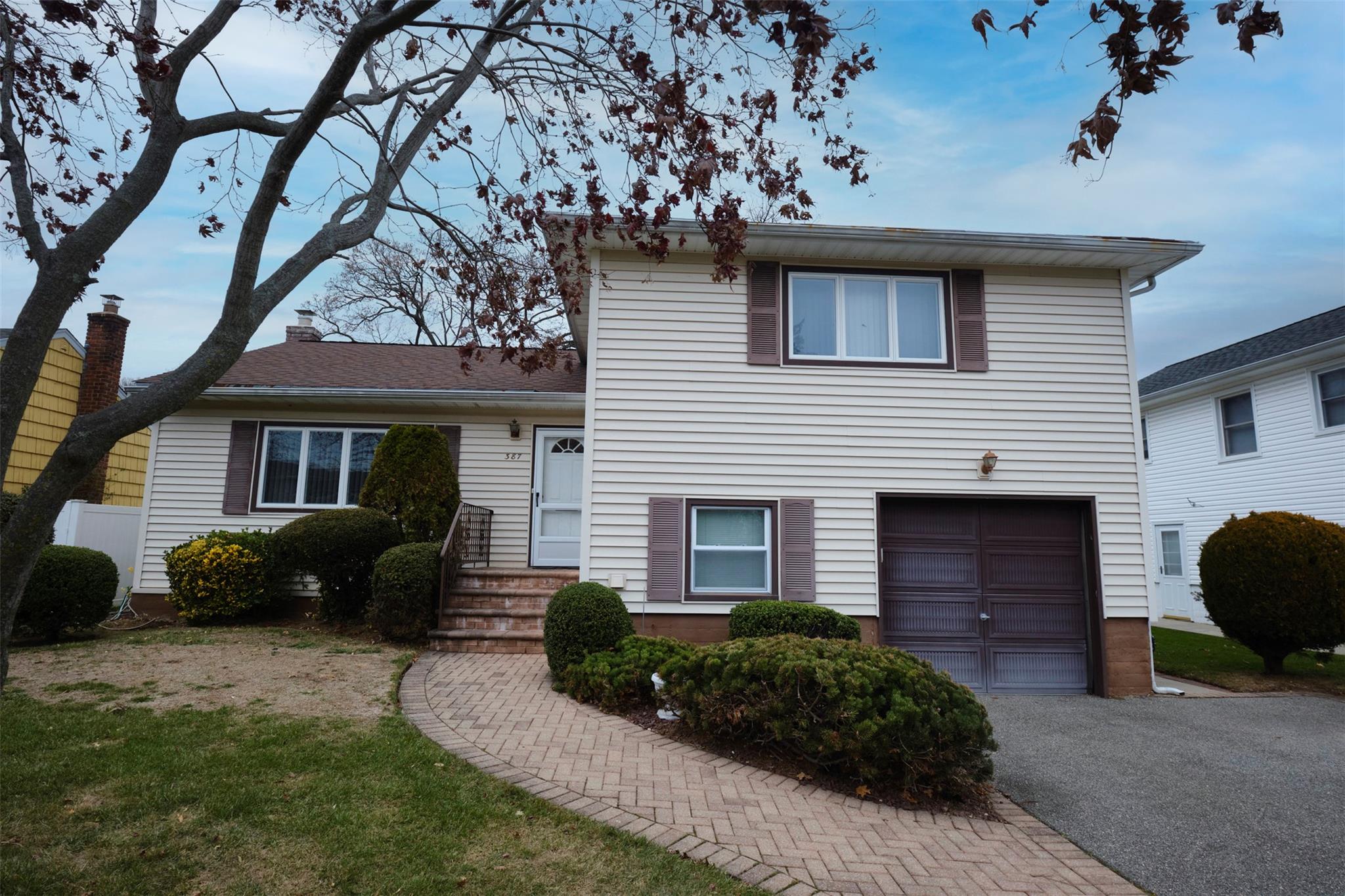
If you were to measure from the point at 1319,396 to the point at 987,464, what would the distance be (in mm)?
10222

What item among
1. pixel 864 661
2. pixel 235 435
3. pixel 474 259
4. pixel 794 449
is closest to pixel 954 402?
pixel 794 449

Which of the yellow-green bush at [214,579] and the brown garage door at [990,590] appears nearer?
the brown garage door at [990,590]

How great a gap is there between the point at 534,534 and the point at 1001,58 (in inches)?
363

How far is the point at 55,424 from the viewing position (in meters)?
14.4

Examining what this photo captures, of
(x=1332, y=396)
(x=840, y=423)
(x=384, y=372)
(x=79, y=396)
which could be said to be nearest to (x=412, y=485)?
(x=384, y=372)

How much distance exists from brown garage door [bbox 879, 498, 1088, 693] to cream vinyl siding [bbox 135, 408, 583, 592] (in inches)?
220

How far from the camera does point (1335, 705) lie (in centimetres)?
830

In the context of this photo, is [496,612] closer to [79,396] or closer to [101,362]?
[101,362]

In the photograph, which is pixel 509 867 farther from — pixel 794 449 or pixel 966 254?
pixel 966 254

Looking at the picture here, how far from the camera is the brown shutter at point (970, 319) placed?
9117 mm

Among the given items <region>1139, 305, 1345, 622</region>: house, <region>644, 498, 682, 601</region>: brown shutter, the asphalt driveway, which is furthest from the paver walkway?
<region>1139, 305, 1345, 622</region>: house

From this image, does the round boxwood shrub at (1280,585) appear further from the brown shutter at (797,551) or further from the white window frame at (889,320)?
the brown shutter at (797,551)

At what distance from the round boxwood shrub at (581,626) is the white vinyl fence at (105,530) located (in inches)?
333

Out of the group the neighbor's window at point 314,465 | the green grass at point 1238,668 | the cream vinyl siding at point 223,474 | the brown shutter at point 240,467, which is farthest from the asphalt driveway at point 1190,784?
the brown shutter at point 240,467
